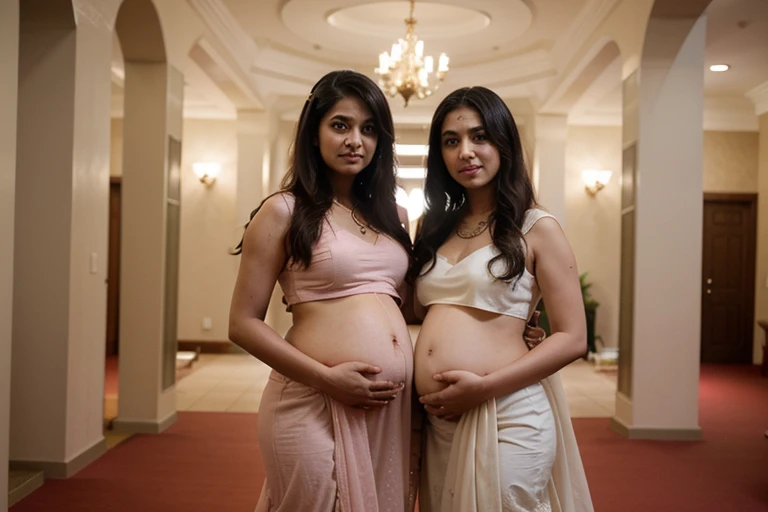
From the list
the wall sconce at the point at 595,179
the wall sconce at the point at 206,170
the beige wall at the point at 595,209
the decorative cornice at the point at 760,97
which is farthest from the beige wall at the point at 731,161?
the wall sconce at the point at 206,170

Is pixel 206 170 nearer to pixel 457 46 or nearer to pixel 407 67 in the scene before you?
pixel 457 46

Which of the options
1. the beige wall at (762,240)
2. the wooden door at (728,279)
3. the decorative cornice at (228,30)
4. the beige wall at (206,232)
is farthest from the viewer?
the beige wall at (206,232)

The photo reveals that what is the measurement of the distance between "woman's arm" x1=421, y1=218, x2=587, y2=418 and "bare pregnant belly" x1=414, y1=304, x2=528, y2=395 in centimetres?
5

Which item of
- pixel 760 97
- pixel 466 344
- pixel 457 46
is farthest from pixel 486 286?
pixel 760 97

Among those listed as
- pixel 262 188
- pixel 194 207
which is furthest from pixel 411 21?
pixel 194 207

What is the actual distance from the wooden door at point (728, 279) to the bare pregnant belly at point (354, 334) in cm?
871

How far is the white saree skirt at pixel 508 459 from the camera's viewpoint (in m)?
1.73

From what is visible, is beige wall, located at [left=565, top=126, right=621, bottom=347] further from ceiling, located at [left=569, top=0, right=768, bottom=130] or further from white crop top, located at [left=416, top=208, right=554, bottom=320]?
white crop top, located at [left=416, top=208, right=554, bottom=320]

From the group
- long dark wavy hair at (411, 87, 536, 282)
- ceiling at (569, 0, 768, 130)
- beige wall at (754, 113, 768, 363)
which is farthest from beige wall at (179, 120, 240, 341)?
long dark wavy hair at (411, 87, 536, 282)

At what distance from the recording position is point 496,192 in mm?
1964

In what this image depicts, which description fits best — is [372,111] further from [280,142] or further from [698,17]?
[280,142]

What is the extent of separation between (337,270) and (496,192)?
0.50 m

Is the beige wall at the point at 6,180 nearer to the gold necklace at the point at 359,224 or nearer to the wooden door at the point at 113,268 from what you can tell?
the gold necklace at the point at 359,224

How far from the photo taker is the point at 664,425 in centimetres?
499
